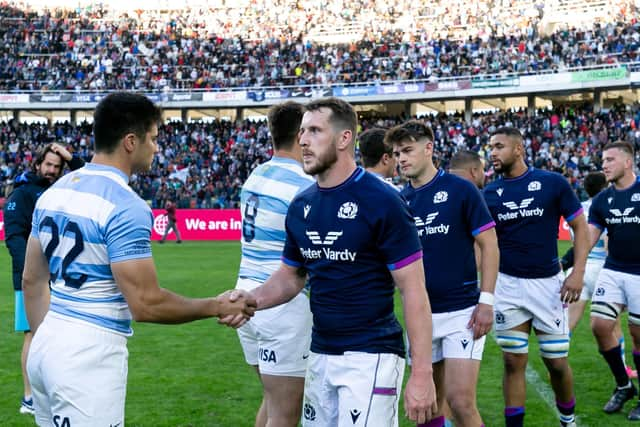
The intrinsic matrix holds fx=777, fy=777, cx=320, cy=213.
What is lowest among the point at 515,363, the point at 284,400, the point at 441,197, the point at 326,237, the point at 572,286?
the point at 515,363

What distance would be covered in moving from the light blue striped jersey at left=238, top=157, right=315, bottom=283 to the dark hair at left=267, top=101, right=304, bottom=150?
127 mm

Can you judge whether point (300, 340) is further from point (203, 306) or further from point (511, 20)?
point (511, 20)

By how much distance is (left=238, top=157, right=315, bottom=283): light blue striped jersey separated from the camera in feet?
17.1

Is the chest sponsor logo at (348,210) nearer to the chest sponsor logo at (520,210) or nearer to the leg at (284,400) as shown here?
the leg at (284,400)

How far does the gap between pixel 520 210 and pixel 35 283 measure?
13.7 feet

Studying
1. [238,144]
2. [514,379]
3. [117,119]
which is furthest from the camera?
[238,144]

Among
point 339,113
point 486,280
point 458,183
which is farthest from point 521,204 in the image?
point 339,113

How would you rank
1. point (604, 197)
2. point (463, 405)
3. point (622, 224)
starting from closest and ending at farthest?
1. point (463, 405)
2. point (622, 224)
3. point (604, 197)

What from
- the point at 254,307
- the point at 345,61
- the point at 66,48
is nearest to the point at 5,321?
the point at 254,307

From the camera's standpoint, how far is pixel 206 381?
8703 millimetres

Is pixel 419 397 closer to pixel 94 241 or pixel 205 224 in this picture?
pixel 94 241

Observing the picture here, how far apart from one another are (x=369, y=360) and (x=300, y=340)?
1.11m

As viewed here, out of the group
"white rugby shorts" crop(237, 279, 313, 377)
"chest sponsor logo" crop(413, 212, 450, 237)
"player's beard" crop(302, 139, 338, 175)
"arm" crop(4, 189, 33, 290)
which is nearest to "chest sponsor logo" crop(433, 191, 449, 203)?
"chest sponsor logo" crop(413, 212, 450, 237)

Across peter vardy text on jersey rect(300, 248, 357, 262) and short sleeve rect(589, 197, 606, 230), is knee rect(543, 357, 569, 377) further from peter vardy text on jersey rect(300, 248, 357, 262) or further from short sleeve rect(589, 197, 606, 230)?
peter vardy text on jersey rect(300, 248, 357, 262)
